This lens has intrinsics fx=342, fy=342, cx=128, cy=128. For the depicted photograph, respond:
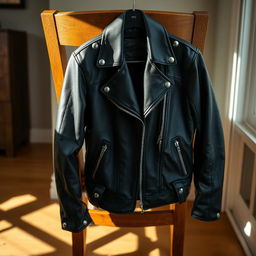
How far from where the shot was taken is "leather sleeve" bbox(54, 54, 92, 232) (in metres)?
1.09

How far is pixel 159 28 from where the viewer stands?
1.06 metres

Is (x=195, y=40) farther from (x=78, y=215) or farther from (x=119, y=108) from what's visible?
(x=78, y=215)

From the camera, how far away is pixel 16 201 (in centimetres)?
211

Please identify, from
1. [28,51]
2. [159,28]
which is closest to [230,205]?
[159,28]

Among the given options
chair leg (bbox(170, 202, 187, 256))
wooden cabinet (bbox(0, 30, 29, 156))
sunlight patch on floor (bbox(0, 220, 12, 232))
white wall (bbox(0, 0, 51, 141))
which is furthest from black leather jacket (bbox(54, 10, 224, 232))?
white wall (bbox(0, 0, 51, 141))

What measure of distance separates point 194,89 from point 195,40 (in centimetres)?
16

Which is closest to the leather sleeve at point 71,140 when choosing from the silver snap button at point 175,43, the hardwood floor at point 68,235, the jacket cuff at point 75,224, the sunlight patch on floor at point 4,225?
the jacket cuff at point 75,224

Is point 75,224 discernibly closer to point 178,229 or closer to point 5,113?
point 178,229

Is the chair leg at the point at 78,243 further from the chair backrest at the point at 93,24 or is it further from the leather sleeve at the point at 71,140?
the chair backrest at the point at 93,24

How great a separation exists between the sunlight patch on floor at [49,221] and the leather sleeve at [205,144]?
811 millimetres

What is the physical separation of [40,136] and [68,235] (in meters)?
1.66

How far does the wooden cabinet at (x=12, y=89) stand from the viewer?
2660 mm

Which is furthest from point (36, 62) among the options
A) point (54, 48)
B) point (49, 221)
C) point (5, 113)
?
point (54, 48)

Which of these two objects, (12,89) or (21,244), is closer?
(21,244)
